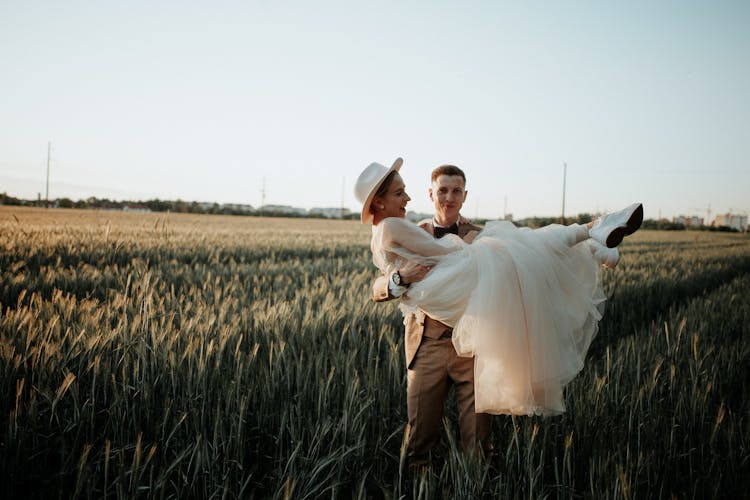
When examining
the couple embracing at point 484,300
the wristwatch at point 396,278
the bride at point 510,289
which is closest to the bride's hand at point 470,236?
the couple embracing at point 484,300

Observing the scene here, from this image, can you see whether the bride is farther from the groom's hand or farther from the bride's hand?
the bride's hand

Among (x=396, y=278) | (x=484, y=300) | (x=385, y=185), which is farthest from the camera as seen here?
(x=385, y=185)

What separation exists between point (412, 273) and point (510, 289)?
0.45 metres

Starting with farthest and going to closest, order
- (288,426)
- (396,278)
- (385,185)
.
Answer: (288,426) → (385,185) → (396,278)

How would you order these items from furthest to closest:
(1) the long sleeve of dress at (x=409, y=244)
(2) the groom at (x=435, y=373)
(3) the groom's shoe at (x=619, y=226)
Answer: (2) the groom at (x=435, y=373), (1) the long sleeve of dress at (x=409, y=244), (3) the groom's shoe at (x=619, y=226)

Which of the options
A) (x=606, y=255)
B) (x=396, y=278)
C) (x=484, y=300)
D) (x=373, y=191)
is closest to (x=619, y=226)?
(x=606, y=255)

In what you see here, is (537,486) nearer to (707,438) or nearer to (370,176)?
(707,438)

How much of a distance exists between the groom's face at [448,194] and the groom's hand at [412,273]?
0.44 m

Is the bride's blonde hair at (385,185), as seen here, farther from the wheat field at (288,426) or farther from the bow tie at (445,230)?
the wheat field at (288,426)

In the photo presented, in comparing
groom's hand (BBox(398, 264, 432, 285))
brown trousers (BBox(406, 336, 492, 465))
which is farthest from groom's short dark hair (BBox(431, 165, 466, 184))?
brown trousers (BBox(406, 336, 492, 465))

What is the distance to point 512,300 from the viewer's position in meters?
1.76

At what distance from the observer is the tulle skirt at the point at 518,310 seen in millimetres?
1710

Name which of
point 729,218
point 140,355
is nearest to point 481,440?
point 140,355

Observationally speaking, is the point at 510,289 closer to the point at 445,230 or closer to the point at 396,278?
the point at 396,278
